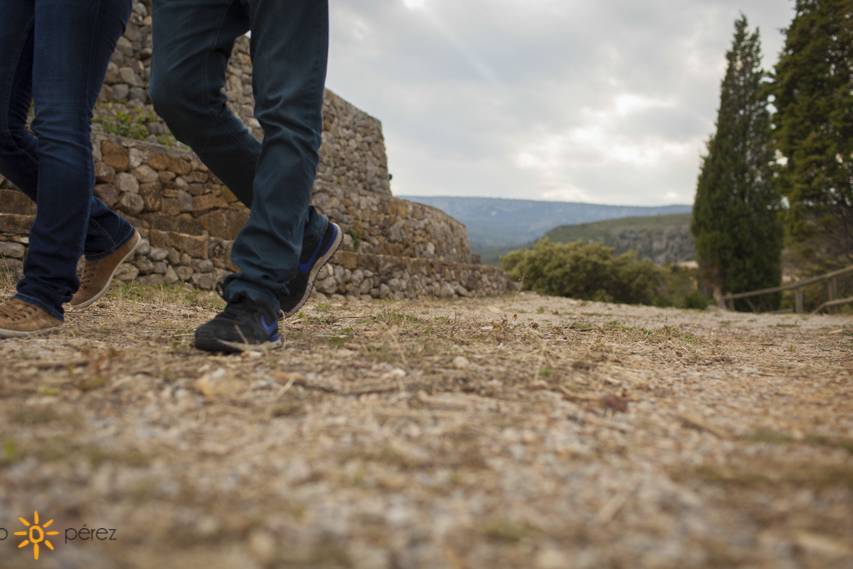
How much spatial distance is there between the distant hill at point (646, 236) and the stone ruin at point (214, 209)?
211 feet

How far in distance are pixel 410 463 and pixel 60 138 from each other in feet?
5.51

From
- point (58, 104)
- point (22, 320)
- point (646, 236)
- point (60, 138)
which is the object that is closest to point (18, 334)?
point (22, 320)

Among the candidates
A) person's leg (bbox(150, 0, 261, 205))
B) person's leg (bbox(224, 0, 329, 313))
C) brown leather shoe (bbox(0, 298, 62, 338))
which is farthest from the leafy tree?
brown leather shoe (bbox(0, 298, 62, 338))

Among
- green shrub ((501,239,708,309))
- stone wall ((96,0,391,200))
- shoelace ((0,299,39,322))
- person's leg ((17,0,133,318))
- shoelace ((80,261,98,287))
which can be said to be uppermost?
stone wall ((96,0,391,200))

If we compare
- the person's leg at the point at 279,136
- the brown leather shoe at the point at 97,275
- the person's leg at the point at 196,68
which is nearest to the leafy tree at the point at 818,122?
the person's leg at the point at 279,136

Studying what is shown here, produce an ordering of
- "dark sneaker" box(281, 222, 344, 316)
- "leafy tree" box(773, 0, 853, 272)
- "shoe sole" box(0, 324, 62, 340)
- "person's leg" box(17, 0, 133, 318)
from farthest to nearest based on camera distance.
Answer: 1. "leafy tree" box(773, 0, 853, 272)
2. "dark sneaker" box(281, 222, 344, 316)
3. "person's leg" box(17, 0, 133, 318)
4. "shoe sole" box(0, 324, 62, 340)

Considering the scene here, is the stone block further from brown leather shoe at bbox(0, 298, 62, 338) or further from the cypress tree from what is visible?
the cypress tree

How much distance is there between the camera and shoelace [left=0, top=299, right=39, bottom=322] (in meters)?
1.77

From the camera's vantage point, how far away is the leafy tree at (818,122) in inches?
466

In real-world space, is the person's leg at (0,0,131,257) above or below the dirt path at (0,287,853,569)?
above

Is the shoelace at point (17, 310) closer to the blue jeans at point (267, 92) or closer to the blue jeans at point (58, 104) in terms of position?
the blue jeans at point (58, 104)

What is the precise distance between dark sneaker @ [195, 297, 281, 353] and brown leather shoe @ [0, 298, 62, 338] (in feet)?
1.96

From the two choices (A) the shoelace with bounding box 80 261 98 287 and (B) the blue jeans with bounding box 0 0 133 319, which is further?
(A) the shoelace with bounding box 80 261 98 287

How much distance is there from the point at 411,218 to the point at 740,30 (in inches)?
608
